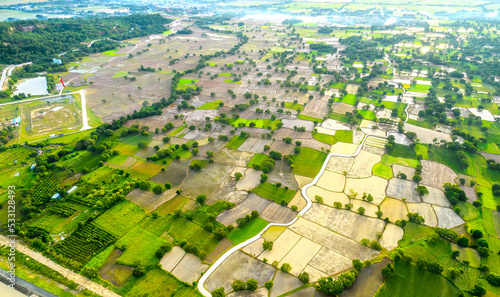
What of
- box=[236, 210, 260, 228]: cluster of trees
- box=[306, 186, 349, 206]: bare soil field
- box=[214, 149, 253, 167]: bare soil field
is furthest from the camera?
box=[214, 149, 253, 167]: bare soil field

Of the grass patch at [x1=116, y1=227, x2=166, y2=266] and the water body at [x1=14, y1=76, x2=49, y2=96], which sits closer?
the grass patch at [x1=116, y1=227, x2=166, y2=266]

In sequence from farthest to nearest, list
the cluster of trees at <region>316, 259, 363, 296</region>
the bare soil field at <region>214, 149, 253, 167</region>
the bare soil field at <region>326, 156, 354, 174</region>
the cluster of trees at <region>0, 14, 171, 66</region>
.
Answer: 1. the cluster of trees at <region>0, 14, 171, 66</region>
2. the bare soil field at <region>214, 149, 253, 167</region>
3. the bare soil field at <region>326, 156, 354, 174</region>
4. the cluster of trees at <region>316, 259, 363, 296</region>

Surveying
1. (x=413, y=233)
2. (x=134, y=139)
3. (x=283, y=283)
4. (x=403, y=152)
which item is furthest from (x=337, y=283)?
(x=134, y=139)

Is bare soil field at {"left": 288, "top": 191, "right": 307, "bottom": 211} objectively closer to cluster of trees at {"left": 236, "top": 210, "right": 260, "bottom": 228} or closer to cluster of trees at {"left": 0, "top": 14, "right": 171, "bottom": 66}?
cluster of trees at {"left": 236, "top": 210, "right": 260, "bottom": 228}

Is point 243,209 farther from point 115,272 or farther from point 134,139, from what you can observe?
point 134,139

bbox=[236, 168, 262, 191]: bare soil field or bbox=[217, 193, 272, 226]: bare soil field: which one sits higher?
bbox=[236, 168, 262, 191]: bare soil field

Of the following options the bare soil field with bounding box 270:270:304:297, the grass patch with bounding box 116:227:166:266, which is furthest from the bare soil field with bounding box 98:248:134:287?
the bare soil field with bounding box 270:270:304:297

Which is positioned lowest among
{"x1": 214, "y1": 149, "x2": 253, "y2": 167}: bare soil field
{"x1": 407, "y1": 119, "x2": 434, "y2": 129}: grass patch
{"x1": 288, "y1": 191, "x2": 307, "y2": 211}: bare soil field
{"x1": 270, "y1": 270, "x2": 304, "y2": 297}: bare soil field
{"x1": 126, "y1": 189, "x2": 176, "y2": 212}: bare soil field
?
{"x1": 126, "y1": 189, "x2": 176, "y2": 212}: bare soil field

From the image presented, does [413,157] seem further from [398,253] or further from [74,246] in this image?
[74,246]

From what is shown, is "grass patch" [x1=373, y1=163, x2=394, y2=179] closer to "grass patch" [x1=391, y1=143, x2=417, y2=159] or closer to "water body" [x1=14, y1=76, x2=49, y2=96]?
"grass patch" [x1=391, y1=143, x2=417, y2=159]
